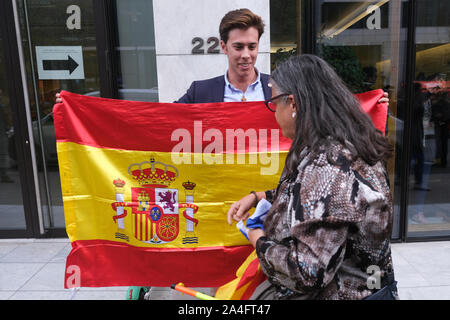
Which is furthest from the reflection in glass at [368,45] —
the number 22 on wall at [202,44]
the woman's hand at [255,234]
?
the woman's hand at [255,234]

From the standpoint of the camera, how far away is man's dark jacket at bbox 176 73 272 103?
9.25 ft

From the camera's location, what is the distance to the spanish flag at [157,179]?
260 centimetres

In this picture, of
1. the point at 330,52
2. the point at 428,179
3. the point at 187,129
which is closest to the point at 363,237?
the point at 187,129

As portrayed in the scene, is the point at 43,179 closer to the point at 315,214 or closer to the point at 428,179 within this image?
the point at 315,214

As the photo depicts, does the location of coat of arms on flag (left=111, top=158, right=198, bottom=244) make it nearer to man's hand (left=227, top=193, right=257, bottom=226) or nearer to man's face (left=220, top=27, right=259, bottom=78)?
man's hand (left=227, top=193, right=257, bottom=226)

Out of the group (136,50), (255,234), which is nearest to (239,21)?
(255,234)

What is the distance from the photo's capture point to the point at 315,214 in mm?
1218

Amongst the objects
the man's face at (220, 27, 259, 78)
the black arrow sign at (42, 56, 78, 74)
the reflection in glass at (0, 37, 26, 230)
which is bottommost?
the reflection in glass at (0, 37, 26, 230)

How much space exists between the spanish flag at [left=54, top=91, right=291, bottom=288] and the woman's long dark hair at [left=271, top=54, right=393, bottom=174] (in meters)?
1.19

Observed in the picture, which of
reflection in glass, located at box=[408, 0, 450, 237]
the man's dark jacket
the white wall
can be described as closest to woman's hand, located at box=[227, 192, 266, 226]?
the man's dark jacket

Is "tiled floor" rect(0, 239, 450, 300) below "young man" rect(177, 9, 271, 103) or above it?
below

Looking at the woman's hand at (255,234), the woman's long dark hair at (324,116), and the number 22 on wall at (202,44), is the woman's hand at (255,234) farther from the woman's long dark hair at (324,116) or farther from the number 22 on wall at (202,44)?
the number 22 on wall at (202,44)

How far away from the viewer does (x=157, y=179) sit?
2605 mm

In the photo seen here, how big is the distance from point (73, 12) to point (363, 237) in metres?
4.74
